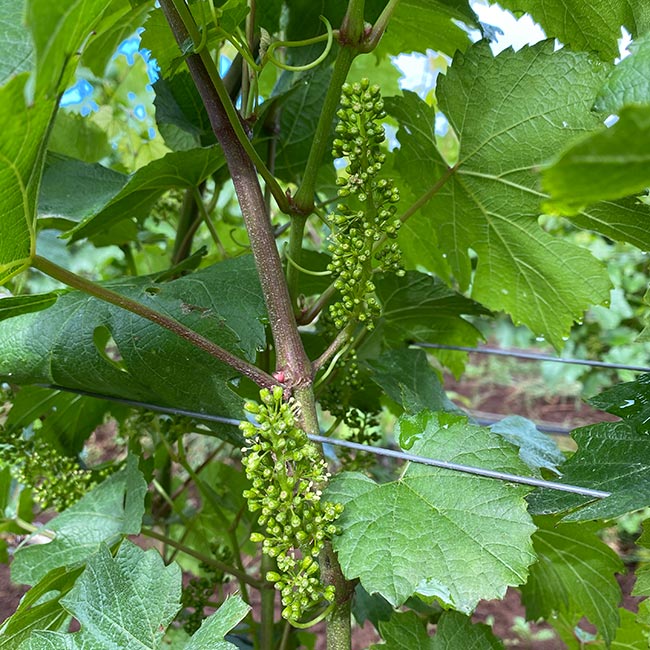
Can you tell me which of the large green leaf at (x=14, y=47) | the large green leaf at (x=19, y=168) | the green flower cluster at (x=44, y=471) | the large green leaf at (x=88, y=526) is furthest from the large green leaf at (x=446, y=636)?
the large green leaf at (x=14, y=47)

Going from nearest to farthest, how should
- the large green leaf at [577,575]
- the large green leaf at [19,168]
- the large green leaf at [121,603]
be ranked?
the large green leaf at [19,168], the large green leaf at [121,603], the large green leaf at [577,575]

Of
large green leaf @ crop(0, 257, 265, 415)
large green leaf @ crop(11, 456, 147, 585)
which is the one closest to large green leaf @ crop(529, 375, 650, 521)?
large green leaf @ crop(0, 257, 265, 415)

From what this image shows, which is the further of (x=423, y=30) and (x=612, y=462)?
(x=423, y=30)

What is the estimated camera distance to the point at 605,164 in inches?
11.0

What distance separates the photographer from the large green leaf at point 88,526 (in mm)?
828

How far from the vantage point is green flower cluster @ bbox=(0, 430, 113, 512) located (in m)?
0.90

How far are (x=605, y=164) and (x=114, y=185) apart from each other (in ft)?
2.52

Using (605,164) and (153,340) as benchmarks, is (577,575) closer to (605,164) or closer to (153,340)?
(153,340)

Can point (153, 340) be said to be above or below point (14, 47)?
below

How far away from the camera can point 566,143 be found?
783 mm

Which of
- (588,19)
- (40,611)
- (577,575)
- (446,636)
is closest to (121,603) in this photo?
(40,611)

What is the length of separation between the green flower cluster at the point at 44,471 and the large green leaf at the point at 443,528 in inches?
17.9

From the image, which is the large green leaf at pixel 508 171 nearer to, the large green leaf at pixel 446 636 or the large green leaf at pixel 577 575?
the large green leaf at pixel 577 575

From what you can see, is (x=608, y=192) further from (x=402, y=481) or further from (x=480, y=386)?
(x=480, y=386)
